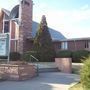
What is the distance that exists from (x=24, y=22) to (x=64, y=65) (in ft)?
46.4

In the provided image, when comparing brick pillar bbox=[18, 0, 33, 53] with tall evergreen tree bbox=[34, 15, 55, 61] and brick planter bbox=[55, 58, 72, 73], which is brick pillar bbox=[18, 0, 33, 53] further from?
brick planter bbox=[55, 58, 72, 73]

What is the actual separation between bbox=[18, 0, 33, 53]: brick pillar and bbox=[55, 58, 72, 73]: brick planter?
1173 cm

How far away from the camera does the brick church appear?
3538 cm

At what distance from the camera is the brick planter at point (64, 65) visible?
22.9 m

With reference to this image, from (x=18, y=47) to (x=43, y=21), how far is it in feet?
20.0

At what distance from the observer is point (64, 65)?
2325 centimetres

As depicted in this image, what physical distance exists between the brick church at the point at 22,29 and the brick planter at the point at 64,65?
1173cm

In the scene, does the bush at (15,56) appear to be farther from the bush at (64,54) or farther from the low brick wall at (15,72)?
the low brick wall at (15,72)

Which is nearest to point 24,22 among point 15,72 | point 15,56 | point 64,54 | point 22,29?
point 22,29

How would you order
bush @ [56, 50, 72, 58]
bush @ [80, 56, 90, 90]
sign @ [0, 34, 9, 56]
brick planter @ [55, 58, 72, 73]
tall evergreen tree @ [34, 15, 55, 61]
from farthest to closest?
bush @ [56, 50, 72, 58] < tall evergreen tree @ [34, 15, 55, 61] < brick planter @ [55, 58, 72, 73] < sign @ [0, 34, 9, 56] < bush @ [80, 56, 90, 90]

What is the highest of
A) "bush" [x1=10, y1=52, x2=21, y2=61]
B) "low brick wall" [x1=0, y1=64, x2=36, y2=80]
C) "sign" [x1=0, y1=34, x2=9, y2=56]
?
"sign" [x1=0, y1=34, x2=9, y2=56]

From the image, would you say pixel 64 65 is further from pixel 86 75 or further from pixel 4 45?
pixel 86 75

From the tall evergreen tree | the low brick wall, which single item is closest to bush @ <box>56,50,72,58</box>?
the tall evergreen tree

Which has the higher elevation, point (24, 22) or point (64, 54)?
point (24, 22)
